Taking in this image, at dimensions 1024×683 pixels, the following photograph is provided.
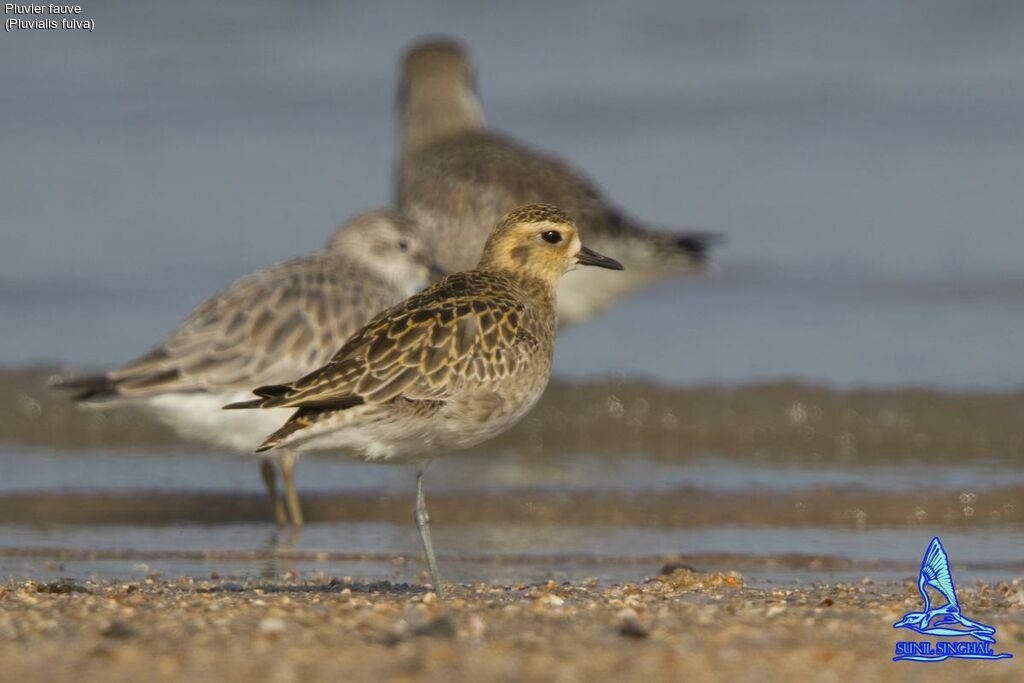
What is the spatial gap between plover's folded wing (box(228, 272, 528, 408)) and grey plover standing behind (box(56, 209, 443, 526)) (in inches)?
86.3

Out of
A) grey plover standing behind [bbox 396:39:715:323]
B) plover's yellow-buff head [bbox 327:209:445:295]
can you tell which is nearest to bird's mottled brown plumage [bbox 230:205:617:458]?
plover's yellow-buff head [bbox 327:209:445:295]

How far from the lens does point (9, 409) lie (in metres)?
11.7

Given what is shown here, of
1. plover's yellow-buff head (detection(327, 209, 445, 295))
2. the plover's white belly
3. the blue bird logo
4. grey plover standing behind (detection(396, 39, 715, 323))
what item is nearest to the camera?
the blue bird logo

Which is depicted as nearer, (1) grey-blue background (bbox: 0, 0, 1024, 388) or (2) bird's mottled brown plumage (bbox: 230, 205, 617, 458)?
Answer: (2) bird's mottled brown plumage (bbox: 230, 205, 617, 458)

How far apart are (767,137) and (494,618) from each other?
525 inches

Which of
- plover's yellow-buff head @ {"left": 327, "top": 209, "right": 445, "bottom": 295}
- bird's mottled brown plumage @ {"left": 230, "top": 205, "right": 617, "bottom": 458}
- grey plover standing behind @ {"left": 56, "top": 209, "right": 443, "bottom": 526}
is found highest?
plover's yellow-buff head @ {"left": 327, "top": 209, "right": 445, "bottom": 295}

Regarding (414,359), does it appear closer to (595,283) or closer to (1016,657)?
(1016,657)

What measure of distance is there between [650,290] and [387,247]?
5.13 meters

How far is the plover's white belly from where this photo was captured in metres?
8.98

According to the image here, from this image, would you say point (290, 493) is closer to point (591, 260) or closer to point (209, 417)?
point (209, 417)

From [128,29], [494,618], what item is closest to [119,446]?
[494,618]

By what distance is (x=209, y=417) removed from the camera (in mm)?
9039

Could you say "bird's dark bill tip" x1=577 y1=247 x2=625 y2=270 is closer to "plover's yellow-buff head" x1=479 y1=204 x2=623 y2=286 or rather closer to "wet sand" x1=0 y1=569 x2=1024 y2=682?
"plover's yellow-buff head" x1=479 y1=204 x2=623 y2=286

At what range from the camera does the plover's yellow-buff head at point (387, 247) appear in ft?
34.2
